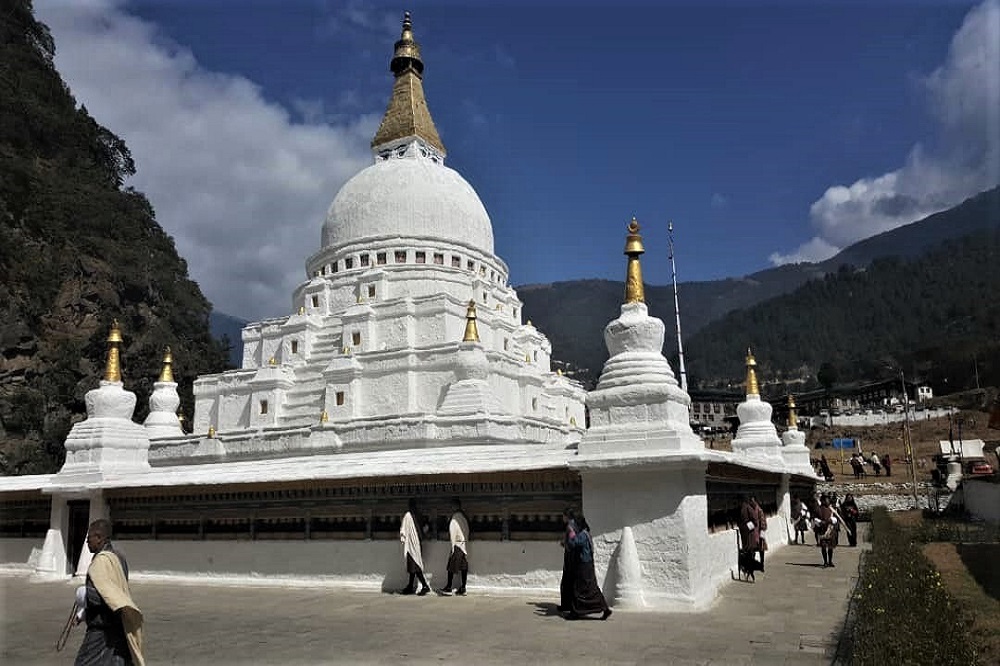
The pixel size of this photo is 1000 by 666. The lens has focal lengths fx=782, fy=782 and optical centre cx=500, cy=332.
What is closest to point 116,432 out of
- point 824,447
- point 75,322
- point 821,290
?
point 75,322

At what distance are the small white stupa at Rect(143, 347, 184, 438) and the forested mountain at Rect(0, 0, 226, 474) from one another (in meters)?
15.6

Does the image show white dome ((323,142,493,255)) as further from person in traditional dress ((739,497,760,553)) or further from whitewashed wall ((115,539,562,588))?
person in traditional dress ((739,497,760,553))

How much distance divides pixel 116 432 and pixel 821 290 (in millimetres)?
193008

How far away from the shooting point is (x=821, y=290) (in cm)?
18962

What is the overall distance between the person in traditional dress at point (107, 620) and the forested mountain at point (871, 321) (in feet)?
401

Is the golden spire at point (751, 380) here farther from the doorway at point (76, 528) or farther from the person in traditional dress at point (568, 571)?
the doorway at point (76, 528)

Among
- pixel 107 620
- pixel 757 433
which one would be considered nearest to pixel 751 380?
pixel 757 433

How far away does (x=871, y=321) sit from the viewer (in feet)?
542

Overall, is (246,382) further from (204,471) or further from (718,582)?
(718,582)

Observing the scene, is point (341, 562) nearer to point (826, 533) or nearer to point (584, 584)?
point (584, 584)

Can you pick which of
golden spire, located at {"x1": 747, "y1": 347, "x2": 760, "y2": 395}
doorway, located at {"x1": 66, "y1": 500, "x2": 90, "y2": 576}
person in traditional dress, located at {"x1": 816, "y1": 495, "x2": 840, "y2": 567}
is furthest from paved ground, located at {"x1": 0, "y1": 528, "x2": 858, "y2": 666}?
golden spire, located at {"x1": 747, "y1": 347, "x2": 760, "y2": 395}

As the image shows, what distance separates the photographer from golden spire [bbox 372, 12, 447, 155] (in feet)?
121

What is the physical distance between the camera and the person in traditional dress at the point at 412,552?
12445mm

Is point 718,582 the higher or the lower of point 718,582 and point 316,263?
the lower
